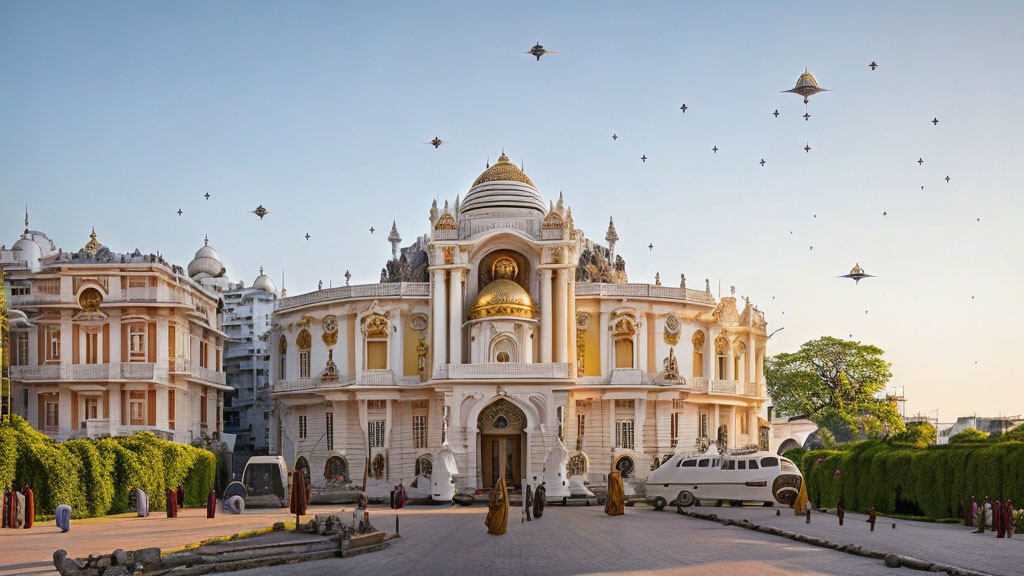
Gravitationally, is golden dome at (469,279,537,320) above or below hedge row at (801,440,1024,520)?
above

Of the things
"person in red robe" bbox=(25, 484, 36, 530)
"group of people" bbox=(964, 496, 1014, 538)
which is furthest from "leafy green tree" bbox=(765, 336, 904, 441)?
"person in red robe" bbox=(25, 484, 36, 530)

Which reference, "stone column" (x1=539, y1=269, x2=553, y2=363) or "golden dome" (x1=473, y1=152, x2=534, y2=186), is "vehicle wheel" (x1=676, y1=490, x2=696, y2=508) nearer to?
"stone column" (x1=539, y1=269, x2=553, y2=363)

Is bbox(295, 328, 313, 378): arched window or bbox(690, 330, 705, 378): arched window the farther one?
bbox(690, 330, 705, 378): arched window

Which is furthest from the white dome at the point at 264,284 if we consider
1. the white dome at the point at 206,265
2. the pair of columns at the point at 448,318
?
the pair of columns at the point at 448,318

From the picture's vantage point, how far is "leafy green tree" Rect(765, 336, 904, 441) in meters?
80.1

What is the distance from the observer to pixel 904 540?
31.3m

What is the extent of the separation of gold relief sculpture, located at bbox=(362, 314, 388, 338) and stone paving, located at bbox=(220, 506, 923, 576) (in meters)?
25.5

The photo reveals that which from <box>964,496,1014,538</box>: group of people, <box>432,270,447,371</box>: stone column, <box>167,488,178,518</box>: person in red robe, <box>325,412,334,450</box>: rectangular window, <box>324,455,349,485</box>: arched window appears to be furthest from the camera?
<box>325,412,334,450</box>: rectangular window

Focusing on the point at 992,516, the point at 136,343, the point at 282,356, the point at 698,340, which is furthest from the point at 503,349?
the point at 992,516

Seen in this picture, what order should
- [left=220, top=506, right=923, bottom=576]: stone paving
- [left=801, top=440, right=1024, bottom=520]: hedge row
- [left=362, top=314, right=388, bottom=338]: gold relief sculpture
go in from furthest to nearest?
[left=362, top=314, right=388, bottom=338]: gold relief sculpture → [left=801, top=440, right=1024, bottom=520]: hedge row → [left=220, top=506, right=923, bottom=576]: stone paving

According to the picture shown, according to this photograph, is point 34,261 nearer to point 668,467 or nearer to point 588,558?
point 668,467

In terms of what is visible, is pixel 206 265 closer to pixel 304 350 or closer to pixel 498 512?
pixel 304 350

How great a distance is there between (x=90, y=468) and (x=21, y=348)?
56.0 ft

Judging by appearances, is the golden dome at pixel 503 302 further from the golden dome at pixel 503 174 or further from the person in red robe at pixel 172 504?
the person in red robe at pixel 172 504
